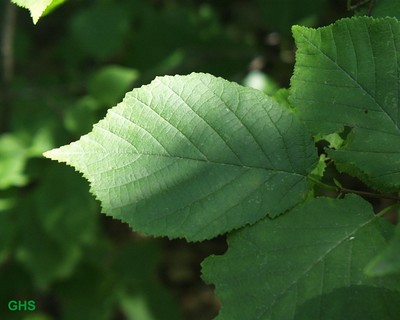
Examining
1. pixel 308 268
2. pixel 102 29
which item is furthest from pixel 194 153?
pixel 102 29

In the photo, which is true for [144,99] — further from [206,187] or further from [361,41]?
[361,41]

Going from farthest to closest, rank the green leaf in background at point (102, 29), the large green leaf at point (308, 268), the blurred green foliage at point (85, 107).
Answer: the green leaf in background at point (102, 29) < the blurred green foliage at point (85, 107) < the large green leaf at point (308, 268)

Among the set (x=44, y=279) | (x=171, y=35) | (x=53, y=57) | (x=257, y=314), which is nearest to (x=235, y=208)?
(x=257, y=314)

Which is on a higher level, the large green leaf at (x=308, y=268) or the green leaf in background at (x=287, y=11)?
the green leaf in background at (x=287, y=11)

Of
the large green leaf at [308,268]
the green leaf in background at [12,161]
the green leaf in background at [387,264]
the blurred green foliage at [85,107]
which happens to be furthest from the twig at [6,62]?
the green leaf in background at [387,264]

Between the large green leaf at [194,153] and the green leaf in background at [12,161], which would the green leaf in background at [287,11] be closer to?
the green leaf in background at [12,161]

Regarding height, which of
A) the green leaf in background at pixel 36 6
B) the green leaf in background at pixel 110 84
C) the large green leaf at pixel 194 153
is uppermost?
the green leaf in background at pixel 110 84
